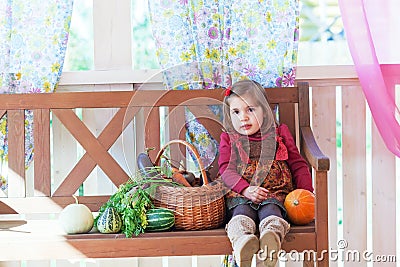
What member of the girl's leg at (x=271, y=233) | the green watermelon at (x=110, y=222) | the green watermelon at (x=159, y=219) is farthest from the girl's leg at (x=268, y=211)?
the green watermelon at (x=110, y=222)

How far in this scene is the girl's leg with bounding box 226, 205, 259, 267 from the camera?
88.6 inches

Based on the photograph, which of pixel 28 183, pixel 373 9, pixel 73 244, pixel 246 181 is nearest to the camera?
pixel 73 244

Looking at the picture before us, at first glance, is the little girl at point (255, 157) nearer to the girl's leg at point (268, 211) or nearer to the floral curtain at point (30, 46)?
the girl's leg at point (268, 211)

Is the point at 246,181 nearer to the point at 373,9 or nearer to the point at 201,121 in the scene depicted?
the point at 201,121

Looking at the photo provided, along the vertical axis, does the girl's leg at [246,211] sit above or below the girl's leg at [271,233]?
above

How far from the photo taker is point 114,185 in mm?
3047

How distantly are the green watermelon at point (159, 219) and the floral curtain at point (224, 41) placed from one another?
584mm

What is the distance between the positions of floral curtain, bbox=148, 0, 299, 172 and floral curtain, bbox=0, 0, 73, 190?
1.42ft

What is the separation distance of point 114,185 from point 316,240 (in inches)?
41.4

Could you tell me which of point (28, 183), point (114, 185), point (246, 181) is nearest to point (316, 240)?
point (246, 181)

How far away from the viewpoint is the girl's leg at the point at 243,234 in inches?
88.6

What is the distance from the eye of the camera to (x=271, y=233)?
230cm

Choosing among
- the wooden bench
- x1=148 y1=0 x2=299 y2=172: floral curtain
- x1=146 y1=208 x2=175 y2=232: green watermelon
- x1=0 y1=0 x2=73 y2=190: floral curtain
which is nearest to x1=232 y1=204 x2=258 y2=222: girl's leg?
x1=146 y1=208 x2=175 y2=232: green watermelon

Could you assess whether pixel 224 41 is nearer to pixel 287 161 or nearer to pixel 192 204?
pixel 287 161
